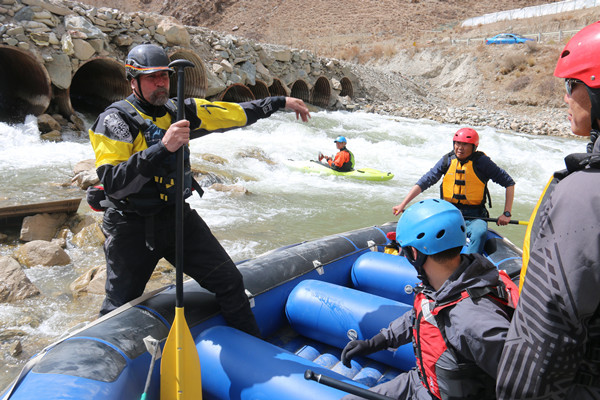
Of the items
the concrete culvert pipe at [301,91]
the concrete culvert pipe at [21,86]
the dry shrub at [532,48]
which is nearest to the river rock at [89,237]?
the concrete culvert pipe at [21,86]

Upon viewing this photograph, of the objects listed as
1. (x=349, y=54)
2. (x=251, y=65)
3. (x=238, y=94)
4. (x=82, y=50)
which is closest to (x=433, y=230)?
(x=82, y=50)

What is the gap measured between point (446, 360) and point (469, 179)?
296 cm

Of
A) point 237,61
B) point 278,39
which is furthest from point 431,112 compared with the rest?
point 278,39

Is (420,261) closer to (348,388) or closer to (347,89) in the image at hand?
(348,388)

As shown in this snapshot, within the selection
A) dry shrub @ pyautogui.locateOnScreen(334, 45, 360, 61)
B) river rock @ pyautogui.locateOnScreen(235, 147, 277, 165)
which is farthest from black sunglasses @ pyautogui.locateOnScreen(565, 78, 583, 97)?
dry shrub @ pyautogui.locateOnScreen(334, 45, 360, 61)

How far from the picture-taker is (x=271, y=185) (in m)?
9.27

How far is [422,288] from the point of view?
5.35 ft

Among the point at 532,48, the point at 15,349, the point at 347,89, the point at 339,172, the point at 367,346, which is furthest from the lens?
the point at 532,48

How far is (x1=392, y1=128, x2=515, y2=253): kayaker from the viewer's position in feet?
13.2

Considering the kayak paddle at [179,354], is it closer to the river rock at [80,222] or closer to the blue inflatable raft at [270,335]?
the blue inflatable raft at [270,335]

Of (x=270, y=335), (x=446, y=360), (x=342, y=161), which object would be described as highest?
(x=446, y=360)

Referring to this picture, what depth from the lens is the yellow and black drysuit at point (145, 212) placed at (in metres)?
2.03

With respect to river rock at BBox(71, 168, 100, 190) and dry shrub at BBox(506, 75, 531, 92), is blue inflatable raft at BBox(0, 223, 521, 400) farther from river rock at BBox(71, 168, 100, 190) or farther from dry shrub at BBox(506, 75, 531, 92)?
dry shrub at BBox(506, 75, 531, 92)

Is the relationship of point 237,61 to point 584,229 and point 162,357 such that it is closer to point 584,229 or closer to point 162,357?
point 162,357
